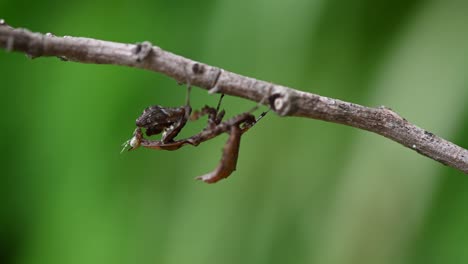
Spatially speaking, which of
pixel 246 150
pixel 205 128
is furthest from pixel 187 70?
pixel 246 150

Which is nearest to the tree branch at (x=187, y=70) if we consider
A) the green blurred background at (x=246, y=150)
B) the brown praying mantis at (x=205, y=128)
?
the brown praying mantis at (x=205, y=128)

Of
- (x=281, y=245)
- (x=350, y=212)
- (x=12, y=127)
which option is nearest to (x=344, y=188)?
(x=350, y=212)

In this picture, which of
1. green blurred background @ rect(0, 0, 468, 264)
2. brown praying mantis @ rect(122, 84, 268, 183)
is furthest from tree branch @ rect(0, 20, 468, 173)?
green blurred background @ rect(0, 0, 468, 264)

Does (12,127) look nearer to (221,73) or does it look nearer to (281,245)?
(281,245)

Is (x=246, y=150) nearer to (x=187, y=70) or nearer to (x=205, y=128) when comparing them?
(x=205, y=128)

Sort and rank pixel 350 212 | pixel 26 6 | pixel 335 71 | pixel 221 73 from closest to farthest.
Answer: pixel 221 73 < pixel 350 212 < pixel 335 71 < pixel 26 6

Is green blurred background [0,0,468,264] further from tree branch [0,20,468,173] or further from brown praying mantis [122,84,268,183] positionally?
tree branch [0,20,468,173]
